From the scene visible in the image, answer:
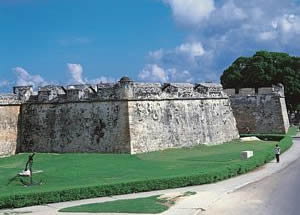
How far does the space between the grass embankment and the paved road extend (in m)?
2.06

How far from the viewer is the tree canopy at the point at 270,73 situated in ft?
185

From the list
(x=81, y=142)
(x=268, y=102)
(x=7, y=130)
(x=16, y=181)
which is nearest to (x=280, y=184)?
(x=16, y=181)

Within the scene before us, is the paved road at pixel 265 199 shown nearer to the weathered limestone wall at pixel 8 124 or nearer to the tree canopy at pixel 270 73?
the weathered limestone wall at pixel 8 124

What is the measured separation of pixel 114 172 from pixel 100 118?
7.09 meters

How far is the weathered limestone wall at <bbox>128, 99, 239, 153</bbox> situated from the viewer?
26725 mm

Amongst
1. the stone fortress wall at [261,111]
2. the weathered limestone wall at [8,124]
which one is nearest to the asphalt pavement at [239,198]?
the weathered limestone wall at [8,124]

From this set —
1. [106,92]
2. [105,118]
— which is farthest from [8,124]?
[106,92]

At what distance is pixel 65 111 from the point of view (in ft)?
92.7

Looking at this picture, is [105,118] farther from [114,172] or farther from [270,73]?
[270,73]

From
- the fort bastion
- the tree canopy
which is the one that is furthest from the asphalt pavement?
the tree canopy

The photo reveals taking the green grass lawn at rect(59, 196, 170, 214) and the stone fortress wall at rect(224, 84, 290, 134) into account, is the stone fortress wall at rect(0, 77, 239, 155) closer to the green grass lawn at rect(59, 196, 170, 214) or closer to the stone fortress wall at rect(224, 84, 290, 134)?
the green grass lawn at rect(59, 196, 170, 214)

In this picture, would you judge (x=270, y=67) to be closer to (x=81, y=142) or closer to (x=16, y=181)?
(x=81, y=142)

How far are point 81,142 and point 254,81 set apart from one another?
118 ft

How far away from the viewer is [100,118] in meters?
27.0
